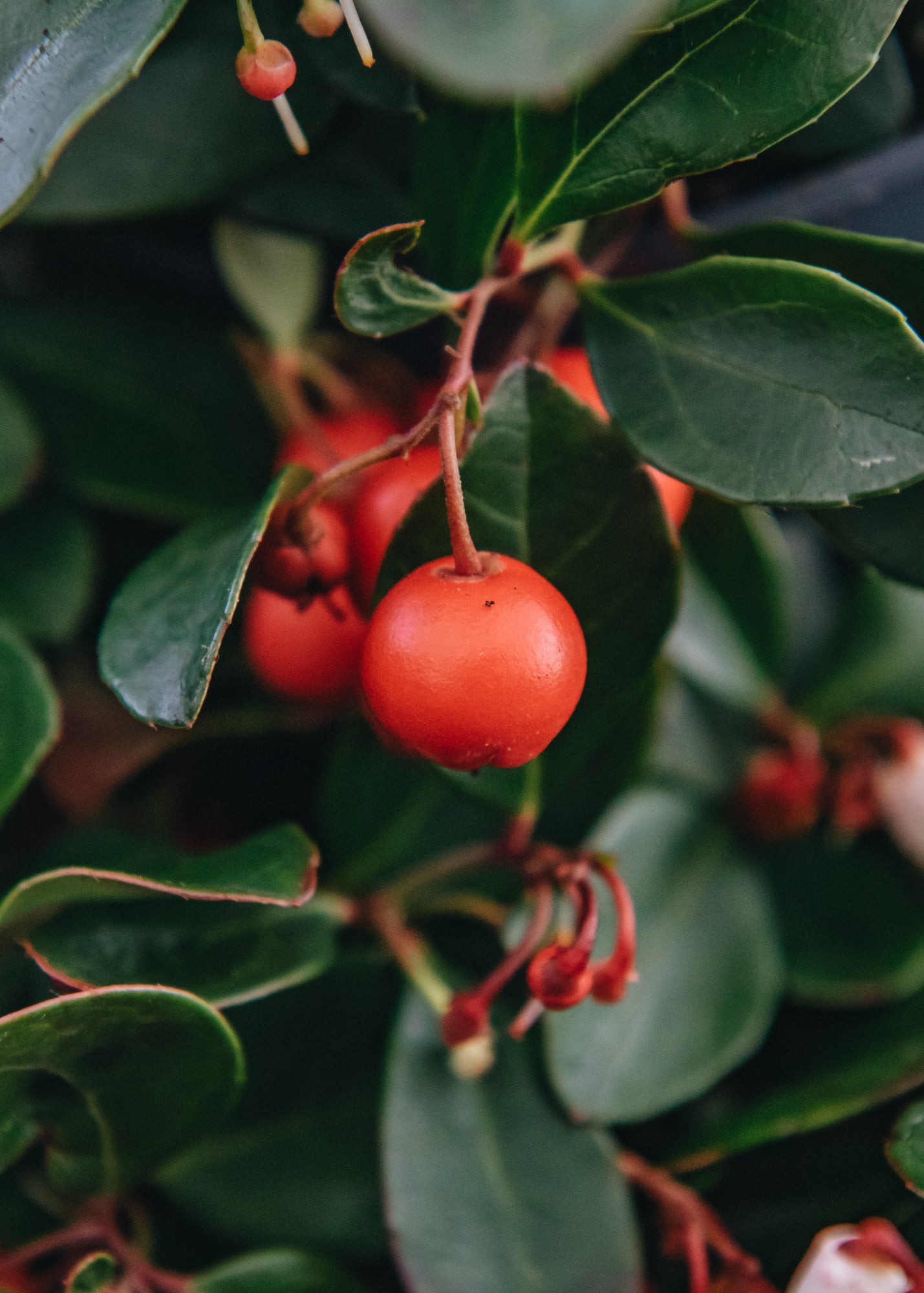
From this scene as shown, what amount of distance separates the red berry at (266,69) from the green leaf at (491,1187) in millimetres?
533

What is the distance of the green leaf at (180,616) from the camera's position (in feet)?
1.37

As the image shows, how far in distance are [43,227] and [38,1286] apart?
789 mm

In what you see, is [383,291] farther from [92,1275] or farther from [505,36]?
[92,1275]

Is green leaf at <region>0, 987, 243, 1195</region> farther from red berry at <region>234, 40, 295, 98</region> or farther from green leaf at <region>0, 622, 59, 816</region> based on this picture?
red berry at <region>234, 40, 295, 98</region>

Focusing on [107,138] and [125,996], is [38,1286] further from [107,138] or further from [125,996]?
[107,138]

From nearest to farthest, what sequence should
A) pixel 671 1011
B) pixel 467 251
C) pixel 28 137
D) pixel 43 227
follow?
pixel 28 137 → pixel 467 251 → pixel 671 1011 → pixel 43 227

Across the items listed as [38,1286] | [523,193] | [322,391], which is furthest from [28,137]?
[38,1286]

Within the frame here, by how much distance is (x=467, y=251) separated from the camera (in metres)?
0.54

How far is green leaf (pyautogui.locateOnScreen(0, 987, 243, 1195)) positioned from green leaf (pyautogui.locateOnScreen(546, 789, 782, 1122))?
0.22 metres

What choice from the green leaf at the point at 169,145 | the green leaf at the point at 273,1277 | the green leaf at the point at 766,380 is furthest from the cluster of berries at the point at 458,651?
the green leaf at the point at 273,1277

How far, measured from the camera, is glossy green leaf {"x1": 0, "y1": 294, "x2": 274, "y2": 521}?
0.76 metres

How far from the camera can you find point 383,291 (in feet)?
1.49

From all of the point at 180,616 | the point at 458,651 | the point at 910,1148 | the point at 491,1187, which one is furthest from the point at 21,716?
the point at 910,1148

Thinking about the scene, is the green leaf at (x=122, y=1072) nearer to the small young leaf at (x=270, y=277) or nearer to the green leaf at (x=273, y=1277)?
the green leaf at (x=273, y=1277)
